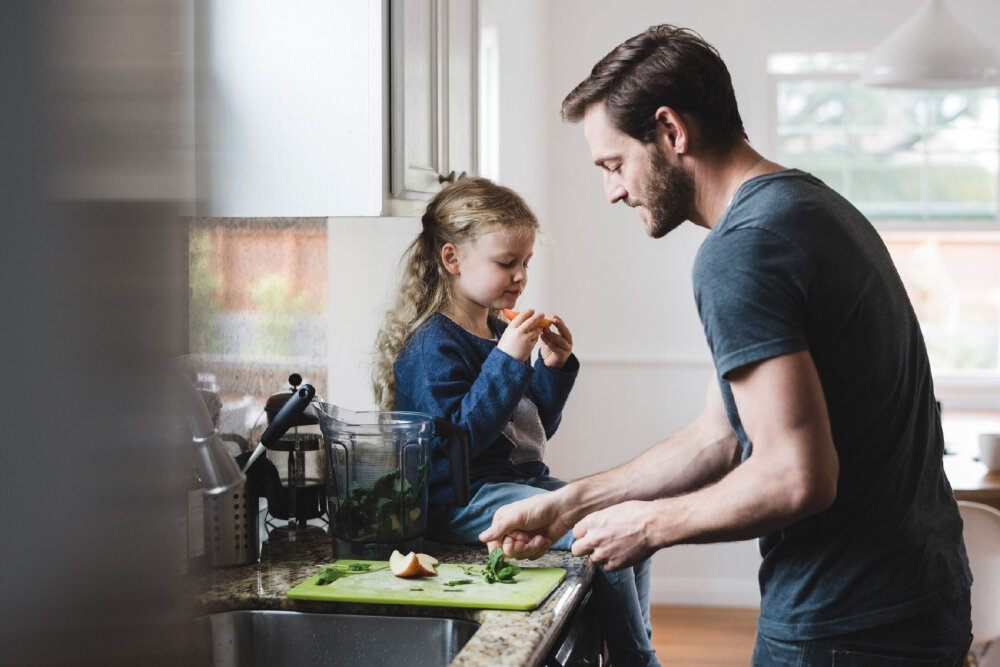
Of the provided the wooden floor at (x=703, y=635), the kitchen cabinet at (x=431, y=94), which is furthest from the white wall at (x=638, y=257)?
the kitchen cabinet at (x=431, y=94)

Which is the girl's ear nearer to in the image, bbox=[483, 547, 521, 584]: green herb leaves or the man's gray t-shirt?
bbox=[483, 547, 521, 584]: green herb leaves

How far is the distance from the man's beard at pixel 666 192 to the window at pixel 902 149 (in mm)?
3019

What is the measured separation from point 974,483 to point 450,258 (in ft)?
5.07

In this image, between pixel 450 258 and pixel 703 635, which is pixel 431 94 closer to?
pixel 450 258

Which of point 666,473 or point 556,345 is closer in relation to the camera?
point 666,473

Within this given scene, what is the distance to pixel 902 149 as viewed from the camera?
4270 mm

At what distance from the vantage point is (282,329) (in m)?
2.06

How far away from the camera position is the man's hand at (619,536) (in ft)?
4.28

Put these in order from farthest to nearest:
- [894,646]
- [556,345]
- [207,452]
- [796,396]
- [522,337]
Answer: [556,345] < [522,337] < [894,646] < [796,396] < [207,452]

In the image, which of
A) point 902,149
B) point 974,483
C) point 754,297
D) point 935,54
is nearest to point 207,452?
point 754,297

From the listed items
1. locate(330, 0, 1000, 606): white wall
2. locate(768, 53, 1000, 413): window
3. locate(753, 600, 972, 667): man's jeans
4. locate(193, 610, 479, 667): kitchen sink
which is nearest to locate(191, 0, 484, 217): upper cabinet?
locate(193, 610, 479, 667): kitchen sink

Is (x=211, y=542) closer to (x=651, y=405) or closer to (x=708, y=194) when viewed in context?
(x=708, y=194)

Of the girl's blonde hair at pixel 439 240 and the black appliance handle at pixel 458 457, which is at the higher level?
the girl's blonde hair at pixel 439 240

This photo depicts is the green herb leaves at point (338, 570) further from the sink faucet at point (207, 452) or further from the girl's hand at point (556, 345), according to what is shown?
the sink faucet at point (207, 452)
